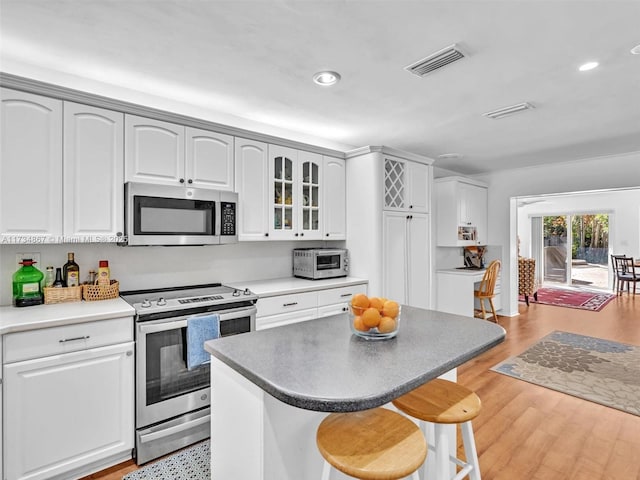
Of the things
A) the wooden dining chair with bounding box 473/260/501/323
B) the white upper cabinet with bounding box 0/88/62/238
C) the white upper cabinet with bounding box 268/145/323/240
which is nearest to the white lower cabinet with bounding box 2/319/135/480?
the white upper cabinet with bounding box 0/88/62/238

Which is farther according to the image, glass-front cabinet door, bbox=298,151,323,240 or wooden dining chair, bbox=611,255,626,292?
wooden dining chair, bbox=611,255,626,292

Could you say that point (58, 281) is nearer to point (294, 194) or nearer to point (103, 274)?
point (103, 274)

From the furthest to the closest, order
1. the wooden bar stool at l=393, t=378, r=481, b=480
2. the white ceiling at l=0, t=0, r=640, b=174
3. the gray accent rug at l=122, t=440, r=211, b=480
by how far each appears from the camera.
→ the gray accent rug at l=122, t=440, r=211, b=480, the white ceiling at l=0, t=0, r=640, b=174, the wooden bar stool at l=393, t=378, r=481, b=480

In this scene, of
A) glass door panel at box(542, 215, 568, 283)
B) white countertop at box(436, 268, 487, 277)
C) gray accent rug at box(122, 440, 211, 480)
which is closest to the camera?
gray accent rug at box(122, 440, 211, 480)

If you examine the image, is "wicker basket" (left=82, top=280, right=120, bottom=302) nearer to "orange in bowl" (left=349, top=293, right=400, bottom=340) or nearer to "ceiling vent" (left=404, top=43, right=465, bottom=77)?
"orange in bowl" (left=349, top=293, right=400, bottom=340)

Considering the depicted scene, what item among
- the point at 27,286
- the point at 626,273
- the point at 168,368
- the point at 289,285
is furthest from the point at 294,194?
the point at 626,273

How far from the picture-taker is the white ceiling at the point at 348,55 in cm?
176

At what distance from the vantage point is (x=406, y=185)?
12.8 feet

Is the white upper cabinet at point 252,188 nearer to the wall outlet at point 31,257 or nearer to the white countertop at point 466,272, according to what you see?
the wall outlet at point 31,257

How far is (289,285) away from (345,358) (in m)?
1.96

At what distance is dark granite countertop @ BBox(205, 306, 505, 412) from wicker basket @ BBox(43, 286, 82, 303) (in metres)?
1.48

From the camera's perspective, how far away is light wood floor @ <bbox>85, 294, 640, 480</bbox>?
6.78 feet

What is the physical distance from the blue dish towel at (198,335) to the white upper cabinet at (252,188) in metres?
0.85

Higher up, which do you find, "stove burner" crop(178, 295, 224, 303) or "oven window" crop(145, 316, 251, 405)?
"stove burner" crop(178, 295, 224, 303)
